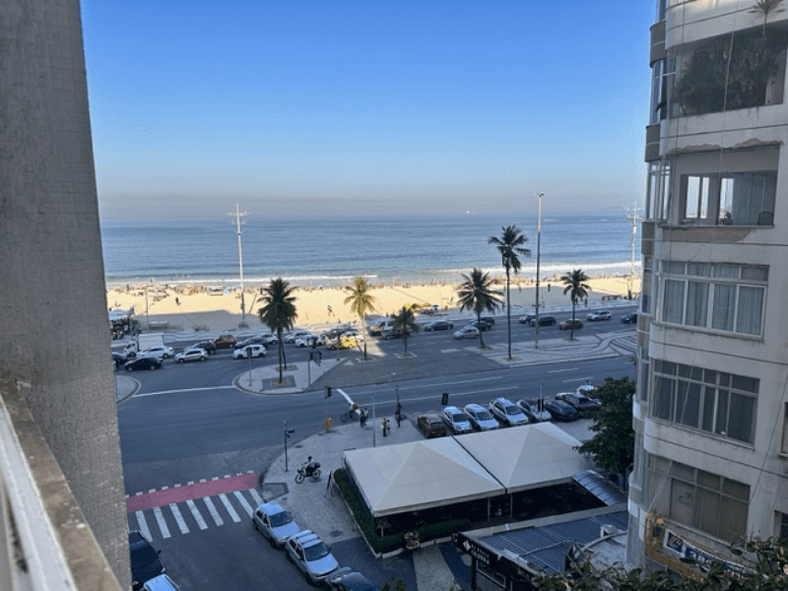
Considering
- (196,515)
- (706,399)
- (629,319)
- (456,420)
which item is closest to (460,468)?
(456,420)

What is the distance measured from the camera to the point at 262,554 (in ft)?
54.4

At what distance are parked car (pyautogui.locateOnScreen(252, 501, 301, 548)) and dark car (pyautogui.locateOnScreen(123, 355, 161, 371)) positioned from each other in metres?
22.2

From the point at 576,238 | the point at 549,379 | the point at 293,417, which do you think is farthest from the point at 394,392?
the point at 576,238

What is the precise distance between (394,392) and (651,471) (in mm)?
22108

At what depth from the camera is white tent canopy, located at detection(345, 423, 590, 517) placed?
1712 centimetres

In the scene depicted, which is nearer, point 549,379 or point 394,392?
point 394,392

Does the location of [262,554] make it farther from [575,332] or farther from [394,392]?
[575,332]

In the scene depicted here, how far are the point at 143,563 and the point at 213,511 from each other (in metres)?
3.94

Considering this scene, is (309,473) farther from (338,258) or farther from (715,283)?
(338,258)

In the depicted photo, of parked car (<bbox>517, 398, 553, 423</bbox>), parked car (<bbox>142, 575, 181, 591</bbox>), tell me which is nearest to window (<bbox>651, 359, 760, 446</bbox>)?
parked car (<bbox>142, 575, 181, 591</bbox>)

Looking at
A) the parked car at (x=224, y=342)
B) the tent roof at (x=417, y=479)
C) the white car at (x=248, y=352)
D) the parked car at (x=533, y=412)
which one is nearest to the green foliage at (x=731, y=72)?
the tent roof at (x=417, y=479)

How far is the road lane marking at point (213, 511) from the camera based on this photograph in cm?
1845

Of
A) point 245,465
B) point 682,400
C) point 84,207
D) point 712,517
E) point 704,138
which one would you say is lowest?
point 245,465

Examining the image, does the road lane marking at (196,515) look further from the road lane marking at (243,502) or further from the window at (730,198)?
the window at (730,198)
